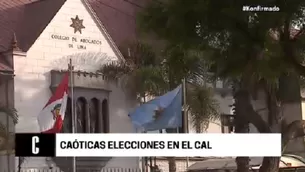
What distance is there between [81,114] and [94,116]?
0.46 metres

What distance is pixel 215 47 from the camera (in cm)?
951

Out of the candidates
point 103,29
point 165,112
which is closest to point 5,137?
point 165,112

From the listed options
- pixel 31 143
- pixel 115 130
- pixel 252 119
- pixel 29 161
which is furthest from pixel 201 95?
pixel 31 143

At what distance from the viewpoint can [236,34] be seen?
9.05m

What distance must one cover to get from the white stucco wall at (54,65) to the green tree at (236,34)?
7784 mm

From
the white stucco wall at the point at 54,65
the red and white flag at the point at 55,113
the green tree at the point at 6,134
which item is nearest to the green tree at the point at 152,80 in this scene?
the white stucco wall at the point at 54,65

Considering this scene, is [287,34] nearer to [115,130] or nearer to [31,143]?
[31,143]

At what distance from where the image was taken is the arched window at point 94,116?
60.4 ft

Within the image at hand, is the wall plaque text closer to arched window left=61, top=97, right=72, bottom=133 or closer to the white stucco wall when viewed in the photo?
the white stucco wall

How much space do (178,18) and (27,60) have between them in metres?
8.95

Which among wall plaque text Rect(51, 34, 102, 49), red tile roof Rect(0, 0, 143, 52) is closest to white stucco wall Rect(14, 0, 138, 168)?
wall plaque text Rect(51, 34, 102, 49)

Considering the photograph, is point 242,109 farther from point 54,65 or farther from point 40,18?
point 40,18

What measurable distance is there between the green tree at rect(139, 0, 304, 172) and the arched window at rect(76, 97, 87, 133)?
792cm

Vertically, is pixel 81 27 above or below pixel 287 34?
above
